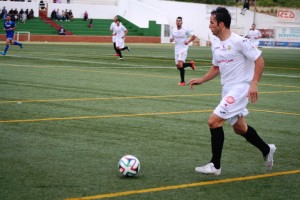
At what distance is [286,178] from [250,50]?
1652 mm

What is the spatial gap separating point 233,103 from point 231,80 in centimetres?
38

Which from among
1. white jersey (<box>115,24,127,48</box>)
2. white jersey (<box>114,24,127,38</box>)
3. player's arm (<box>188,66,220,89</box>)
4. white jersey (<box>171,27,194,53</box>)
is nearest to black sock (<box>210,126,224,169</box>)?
player's arm (<box>188,66,220,89</box>)

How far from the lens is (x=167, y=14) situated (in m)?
80.1

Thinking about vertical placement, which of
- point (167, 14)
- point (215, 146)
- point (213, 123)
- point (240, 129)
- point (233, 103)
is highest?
point (167, 14)

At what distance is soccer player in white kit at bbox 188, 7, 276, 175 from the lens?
811 cm

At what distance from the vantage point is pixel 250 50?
8.27 metres

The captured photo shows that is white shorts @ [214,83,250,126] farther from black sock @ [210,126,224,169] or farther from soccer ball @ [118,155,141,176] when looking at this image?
soccer ball @ [118,155,141,176]

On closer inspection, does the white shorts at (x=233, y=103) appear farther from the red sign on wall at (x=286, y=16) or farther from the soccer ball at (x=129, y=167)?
the red sign on wall at (x=286, y=16)

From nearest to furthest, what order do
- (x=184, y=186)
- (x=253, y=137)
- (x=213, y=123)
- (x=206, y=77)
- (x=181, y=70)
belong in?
(x=184, y=186) < (x=213, y=123) < (x=253, y=137) < (x=206, y=77) < (x=181, y=70)

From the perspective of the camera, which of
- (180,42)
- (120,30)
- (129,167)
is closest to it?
(129,167)

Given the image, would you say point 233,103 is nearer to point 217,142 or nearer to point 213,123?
point 213,123

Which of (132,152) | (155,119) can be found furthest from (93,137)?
(155,119)

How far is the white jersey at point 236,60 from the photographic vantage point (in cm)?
832

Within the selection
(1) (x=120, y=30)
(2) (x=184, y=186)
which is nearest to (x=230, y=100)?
(2) (x=184, y=186)
